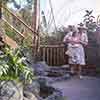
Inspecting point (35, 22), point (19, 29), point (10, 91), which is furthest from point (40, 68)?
point (10, 91)

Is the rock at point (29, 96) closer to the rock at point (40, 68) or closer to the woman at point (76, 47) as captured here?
the rock at point (40, 68)

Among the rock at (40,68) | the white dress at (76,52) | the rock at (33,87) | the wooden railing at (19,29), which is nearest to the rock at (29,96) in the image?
the rock at (33,87)

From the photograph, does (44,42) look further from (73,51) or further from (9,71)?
(9,71)

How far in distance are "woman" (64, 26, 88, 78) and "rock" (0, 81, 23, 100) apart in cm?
355

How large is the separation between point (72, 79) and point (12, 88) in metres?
3.29

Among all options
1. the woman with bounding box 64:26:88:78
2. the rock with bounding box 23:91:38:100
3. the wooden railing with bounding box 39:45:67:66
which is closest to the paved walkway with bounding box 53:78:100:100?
the woman with bounding box 64:26:88:78

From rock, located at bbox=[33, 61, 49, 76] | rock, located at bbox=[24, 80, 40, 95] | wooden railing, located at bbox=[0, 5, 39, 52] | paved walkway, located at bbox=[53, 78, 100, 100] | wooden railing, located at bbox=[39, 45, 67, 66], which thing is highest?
wooden railing, located at bbox=[0, 5, 39, 52]

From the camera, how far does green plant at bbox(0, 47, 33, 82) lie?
473 centimetres

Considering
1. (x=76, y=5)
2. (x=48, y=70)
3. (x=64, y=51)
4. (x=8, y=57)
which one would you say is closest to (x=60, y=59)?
(x=64, y=51)

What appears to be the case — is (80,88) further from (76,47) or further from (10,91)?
(10,91)

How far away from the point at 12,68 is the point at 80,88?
7.22ft

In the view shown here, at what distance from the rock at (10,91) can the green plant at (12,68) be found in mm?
104

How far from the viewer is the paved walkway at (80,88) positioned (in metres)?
6.01

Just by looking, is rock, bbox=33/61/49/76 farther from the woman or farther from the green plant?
the green plant
